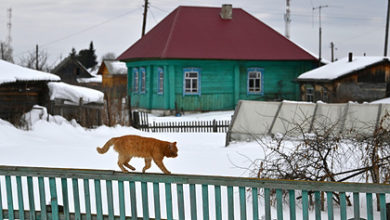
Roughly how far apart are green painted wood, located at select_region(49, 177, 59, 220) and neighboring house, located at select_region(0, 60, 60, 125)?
10936 millimetres

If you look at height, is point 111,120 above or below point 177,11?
below

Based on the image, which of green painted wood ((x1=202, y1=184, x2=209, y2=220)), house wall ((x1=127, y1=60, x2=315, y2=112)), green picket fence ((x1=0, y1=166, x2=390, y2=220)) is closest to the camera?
green picket fence ((x1=0, y1=166, x2=390, y2=220))

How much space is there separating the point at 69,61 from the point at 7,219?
158 feet

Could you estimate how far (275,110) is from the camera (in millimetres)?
14078

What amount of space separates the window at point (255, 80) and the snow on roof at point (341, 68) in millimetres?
2614

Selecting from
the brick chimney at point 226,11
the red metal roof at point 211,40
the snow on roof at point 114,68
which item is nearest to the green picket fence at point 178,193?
the red metal roof at point 211,40

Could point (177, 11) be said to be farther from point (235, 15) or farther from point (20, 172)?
point (20, 172)

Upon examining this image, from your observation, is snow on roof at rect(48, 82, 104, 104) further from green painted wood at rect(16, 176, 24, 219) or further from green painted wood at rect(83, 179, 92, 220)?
green painted wood at rect(83, 179, 92, 220)

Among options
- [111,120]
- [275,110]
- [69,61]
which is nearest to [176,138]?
[111,120]

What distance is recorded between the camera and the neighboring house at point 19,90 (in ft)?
56.4

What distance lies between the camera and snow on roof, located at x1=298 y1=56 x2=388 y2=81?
26438mm

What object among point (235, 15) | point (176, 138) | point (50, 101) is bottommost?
point (176, 138)

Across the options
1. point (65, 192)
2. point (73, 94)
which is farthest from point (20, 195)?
point (73, 94)

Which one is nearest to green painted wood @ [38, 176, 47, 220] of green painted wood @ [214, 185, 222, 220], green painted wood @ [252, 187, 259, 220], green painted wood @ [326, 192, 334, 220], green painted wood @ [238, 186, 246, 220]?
green painted wood @ [214, 185, 222, 220]
